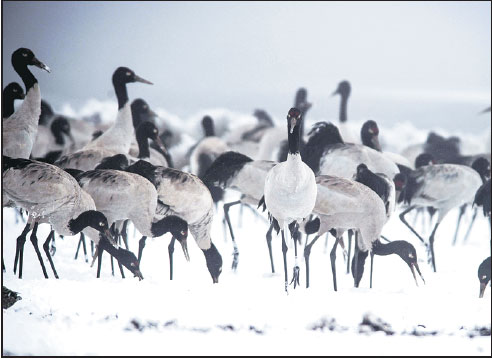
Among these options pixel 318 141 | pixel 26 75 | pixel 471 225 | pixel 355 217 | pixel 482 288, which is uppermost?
pixel 26 75

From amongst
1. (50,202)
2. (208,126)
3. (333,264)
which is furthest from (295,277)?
(50,202)

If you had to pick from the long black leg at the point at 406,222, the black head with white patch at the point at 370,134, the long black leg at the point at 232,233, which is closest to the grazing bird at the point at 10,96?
the long black leg at the point at 232,233

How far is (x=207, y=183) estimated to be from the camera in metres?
4.00

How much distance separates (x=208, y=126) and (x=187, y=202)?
2.79 ft

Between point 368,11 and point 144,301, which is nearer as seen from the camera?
point 144,301

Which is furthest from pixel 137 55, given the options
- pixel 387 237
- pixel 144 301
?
pixel 387 237

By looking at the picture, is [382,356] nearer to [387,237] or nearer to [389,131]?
[387,237]

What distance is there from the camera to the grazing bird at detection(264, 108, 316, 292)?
3547 millimetres

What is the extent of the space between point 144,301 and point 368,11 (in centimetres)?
227

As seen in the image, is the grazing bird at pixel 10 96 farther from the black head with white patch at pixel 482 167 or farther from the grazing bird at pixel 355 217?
the black head with white patch at pixel 482 167

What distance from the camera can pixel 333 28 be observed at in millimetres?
4234

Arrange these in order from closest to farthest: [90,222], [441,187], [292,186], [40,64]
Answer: [292,186] → [90,222] → [40,64] → [441,187]

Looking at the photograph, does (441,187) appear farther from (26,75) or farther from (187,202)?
(26,75)

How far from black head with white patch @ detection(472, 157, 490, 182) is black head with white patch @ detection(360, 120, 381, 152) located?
64cm
